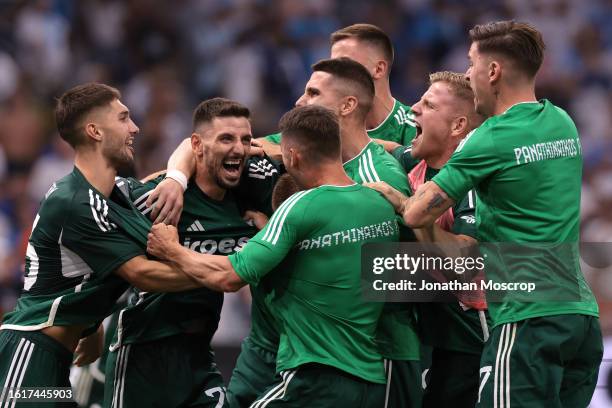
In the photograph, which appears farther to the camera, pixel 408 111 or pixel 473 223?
pixel 408 111

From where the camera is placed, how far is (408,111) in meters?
7.20

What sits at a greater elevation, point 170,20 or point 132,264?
point 170,20

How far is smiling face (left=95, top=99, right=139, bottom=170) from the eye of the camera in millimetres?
5598

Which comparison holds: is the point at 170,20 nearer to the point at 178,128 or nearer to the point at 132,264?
the point at 178,128

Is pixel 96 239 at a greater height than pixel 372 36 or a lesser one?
lesser

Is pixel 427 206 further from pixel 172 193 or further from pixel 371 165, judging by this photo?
pixel 172 193

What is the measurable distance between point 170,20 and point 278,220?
7691mm

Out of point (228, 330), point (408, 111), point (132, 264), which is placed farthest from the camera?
point (228, 330)

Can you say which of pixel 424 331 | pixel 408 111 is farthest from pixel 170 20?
pixel 424 331

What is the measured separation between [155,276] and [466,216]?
5.20 ft

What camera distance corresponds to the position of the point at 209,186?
584 centimetres

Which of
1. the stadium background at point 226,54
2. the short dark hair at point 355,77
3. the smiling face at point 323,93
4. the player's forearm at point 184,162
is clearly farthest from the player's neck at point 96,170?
the stadium background at point 226,54

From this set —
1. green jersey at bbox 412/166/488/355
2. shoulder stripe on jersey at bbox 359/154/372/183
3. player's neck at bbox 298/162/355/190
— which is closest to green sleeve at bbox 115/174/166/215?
player's neck at bbox 298/162/355/190

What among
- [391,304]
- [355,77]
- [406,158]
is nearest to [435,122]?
[406,158]
